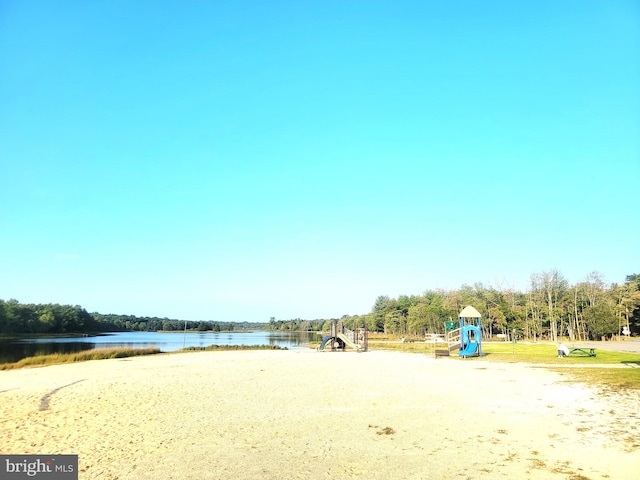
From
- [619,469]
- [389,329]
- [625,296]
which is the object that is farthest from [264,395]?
[389,329]

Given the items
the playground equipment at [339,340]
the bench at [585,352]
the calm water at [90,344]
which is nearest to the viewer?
the bench at [585,352]

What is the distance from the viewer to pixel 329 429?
30.1ft

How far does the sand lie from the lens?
668 cm

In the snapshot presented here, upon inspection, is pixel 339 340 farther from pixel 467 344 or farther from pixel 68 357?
pixel 68 357

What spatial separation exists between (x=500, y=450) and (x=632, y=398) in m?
6.78

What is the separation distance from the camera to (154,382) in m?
16.3

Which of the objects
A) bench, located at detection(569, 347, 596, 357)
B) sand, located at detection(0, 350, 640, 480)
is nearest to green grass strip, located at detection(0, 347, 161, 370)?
sand, located at detection(0, 350, 640, 480)

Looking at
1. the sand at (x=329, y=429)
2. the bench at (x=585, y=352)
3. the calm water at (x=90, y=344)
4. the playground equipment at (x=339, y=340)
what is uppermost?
the sand at (x=329, y=429)

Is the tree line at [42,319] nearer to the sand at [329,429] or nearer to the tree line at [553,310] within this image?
the tree line at [553,310]

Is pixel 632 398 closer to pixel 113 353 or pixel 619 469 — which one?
pixel 619 469

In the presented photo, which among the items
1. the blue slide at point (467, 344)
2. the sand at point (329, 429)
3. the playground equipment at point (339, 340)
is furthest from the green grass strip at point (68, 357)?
the blue slide at point (467, 344)

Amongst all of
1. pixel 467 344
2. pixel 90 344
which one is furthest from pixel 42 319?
pixel 467 344

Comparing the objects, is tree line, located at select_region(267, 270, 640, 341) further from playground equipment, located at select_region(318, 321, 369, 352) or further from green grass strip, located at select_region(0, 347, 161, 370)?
green grass strip, located at select_region(0, 347, 161, 370)

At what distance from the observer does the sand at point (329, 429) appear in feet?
21.9
